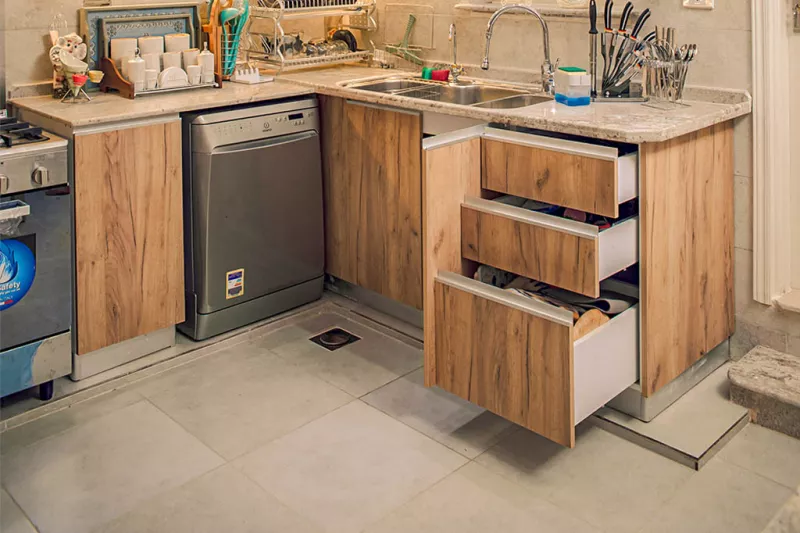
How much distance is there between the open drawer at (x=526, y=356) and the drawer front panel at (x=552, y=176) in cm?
36

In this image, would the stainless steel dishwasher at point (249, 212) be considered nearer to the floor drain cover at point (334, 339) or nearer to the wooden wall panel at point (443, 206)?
the floor drain cover at point (334, 339)

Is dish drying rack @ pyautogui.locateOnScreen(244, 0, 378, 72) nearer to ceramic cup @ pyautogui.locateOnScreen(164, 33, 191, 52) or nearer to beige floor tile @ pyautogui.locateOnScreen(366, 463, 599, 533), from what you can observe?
ceramic cup @ pyautogui.locateOnScreen(164, 33, 191, 52)

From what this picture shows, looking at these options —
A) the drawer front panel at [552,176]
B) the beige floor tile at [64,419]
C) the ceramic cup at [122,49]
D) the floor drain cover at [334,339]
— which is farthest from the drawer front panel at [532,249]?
the ceramic cup at [122,49]

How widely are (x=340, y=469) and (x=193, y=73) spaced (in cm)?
175

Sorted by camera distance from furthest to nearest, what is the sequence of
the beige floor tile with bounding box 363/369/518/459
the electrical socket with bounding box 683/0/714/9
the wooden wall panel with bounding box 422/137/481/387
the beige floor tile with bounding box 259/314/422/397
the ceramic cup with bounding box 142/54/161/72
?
the ceramic cup with bounding box 142/54/161/72, the beige floor tile with bounding box 259/314/422/397, the electrical socket with bounding box 683/0/714/9, the beige floor tile with bounding box 363/369/518/459, the wooden wall panel with bounding box 422/137/481/387

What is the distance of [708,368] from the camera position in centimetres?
310

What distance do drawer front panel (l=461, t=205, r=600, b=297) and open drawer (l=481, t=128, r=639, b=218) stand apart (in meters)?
0.12

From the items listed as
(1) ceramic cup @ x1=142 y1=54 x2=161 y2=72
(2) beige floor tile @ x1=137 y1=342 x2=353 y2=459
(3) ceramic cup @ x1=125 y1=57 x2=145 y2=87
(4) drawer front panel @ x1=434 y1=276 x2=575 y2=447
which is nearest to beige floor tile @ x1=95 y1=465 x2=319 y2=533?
(2) beige floor tile @ x1=137 y1=342 x2=353 y2=459

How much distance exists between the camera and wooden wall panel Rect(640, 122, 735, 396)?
262 centimetres

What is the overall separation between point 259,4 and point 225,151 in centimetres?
91

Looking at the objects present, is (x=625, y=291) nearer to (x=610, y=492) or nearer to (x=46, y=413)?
(x=610, y=492)

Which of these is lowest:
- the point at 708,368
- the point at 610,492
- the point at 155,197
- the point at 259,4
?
the point at 610,492

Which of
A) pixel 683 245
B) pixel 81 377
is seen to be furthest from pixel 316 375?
pixel 683 245

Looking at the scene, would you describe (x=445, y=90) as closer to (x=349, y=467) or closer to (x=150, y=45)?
(x=150, y=45)
